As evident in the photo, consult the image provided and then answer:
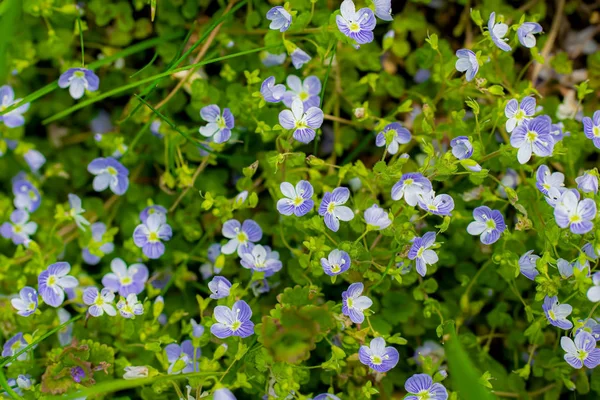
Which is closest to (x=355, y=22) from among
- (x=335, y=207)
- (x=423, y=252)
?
(x=335, y=207)

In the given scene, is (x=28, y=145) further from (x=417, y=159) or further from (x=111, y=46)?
(x=417, y=159)

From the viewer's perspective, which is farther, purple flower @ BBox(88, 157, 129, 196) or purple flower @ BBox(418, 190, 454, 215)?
purple flower @ BBox(88, 157, 129, 196)

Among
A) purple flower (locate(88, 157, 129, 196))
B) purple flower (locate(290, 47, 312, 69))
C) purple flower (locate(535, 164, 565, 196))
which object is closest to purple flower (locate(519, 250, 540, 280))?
purple flower (locate(535, 164, 565, 196))

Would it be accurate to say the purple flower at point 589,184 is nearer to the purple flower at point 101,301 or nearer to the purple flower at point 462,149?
the purple flower at point 462,149

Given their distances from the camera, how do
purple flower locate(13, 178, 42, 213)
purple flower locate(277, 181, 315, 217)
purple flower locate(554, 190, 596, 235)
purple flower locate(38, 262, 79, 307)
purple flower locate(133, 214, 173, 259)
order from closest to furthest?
purple flower locate(554, 190, 596, 235)
purple flower locate(277, 181, 315, 217)
purple flower locate(38, 262, 79, 307)
purple flower locate(133, 214, 173, 259)
purple flower locate(13, 178, 42, 213)

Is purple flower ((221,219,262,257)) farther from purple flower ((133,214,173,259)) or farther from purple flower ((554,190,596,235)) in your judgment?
purple flower ((554,190,596,235))
